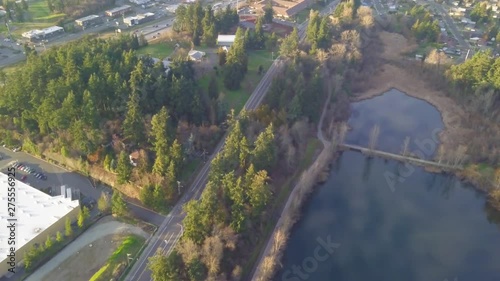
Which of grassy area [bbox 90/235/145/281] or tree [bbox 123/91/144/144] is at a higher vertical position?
tree [bbox 123/91/144/144]

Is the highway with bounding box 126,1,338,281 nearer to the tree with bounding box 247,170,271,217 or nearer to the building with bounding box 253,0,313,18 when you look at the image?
the tree with bounding box 247,170,271,217

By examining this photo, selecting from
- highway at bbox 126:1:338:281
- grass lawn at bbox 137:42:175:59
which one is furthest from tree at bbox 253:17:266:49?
highway at bbox 126:1:338:281

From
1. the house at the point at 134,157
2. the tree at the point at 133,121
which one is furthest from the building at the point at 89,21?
the house at the point at 134,157

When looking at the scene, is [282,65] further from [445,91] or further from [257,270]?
[257,270]

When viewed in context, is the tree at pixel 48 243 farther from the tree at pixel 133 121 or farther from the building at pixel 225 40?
the building at pixel 225 40

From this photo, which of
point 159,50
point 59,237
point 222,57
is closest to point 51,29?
point 159,50

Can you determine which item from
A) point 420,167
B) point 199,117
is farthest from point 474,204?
point 199,117
